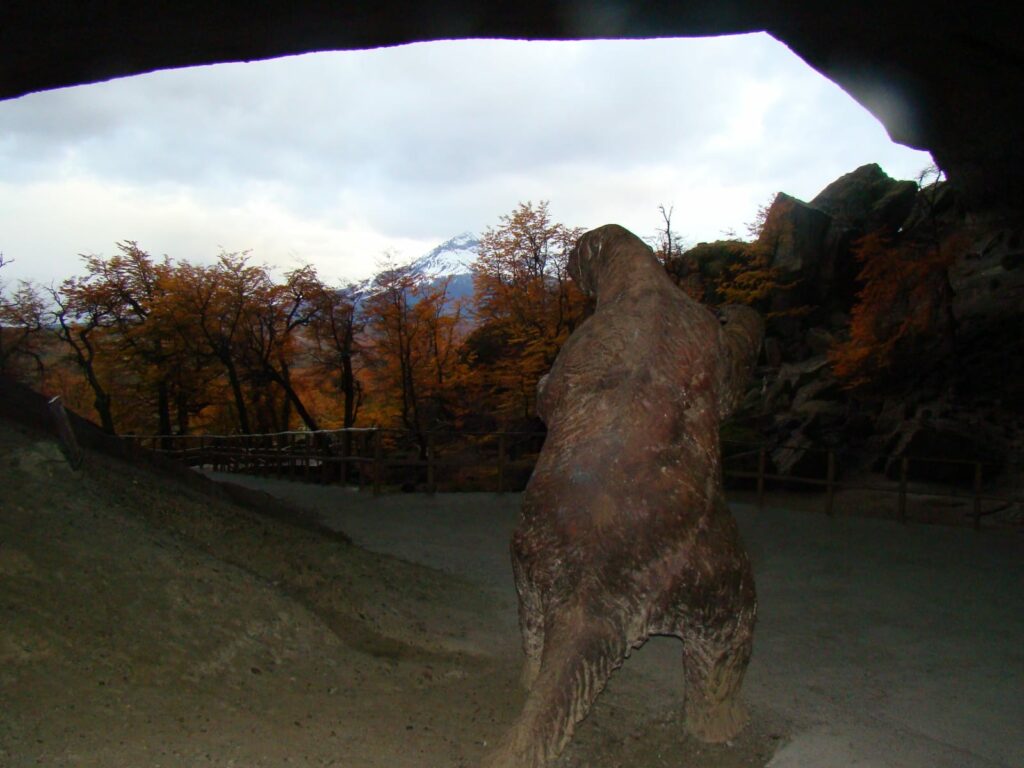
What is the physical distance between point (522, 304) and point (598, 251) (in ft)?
52.3

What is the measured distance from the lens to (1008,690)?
4.42 m

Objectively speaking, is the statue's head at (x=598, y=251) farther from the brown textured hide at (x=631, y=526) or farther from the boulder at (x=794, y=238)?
the boulder at (x=794, y=238)

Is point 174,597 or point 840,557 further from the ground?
point 174,597

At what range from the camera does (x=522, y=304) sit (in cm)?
2002

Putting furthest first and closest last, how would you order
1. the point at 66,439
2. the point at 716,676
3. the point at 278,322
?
the point at 278,322 < the point at 66,439 < the point at 716,676

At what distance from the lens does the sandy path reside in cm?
358

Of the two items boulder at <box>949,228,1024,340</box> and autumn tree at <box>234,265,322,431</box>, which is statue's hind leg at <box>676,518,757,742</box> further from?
autumn tree at <box>234,265,322,431</box>

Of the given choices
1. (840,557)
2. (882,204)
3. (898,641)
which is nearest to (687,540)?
(898,641)

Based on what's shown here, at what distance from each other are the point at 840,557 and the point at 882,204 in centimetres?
2046

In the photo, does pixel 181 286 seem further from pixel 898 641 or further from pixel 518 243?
pixel 898 641

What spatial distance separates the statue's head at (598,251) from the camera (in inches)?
155

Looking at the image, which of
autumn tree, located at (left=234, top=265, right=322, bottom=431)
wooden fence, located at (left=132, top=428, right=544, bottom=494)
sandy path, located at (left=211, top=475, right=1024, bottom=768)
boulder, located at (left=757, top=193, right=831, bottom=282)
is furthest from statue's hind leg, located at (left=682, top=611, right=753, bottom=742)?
boulder, located at (left=757, top=193, right=831, bottom=282)

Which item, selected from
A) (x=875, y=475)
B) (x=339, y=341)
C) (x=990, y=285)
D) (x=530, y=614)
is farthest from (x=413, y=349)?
(x=530, y=614)

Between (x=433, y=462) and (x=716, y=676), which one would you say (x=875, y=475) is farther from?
(x=716, y=676)
